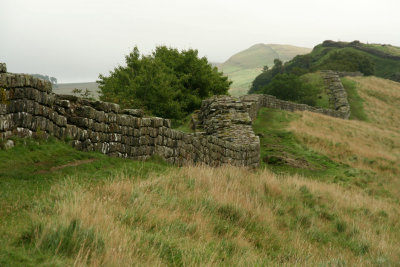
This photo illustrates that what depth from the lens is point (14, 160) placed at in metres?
7.54

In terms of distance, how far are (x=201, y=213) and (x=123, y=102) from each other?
55.7 feet

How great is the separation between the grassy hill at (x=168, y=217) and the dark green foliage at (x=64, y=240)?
12 millimetres

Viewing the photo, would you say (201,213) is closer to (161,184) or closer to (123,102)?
(161,184)

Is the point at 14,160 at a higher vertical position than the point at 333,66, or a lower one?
lower

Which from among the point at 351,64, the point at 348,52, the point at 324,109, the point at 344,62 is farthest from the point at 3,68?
the point at 348,52

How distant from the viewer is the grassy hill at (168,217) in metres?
4.76

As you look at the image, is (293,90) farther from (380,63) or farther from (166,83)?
(380,63)

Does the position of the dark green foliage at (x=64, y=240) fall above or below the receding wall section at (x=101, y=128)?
below

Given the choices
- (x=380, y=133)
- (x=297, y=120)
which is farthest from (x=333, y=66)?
(x=297, y=120)

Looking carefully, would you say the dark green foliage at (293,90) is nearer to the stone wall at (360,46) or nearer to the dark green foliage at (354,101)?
the dark green foliage at (354,101)

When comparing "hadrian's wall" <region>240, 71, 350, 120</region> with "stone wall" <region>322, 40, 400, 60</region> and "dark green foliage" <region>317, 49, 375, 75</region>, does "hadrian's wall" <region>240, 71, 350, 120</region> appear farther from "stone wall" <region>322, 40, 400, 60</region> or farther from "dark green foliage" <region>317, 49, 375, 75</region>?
"stone wall" <region>322, 40, 400, 60</region>

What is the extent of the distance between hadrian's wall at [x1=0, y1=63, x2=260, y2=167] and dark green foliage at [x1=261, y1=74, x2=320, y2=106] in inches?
1870

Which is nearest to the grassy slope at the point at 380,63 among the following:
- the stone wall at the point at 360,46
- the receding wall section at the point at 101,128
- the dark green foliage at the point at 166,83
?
the stone wall at the point at 360,46

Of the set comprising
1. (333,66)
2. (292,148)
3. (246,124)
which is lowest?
(292,148)
